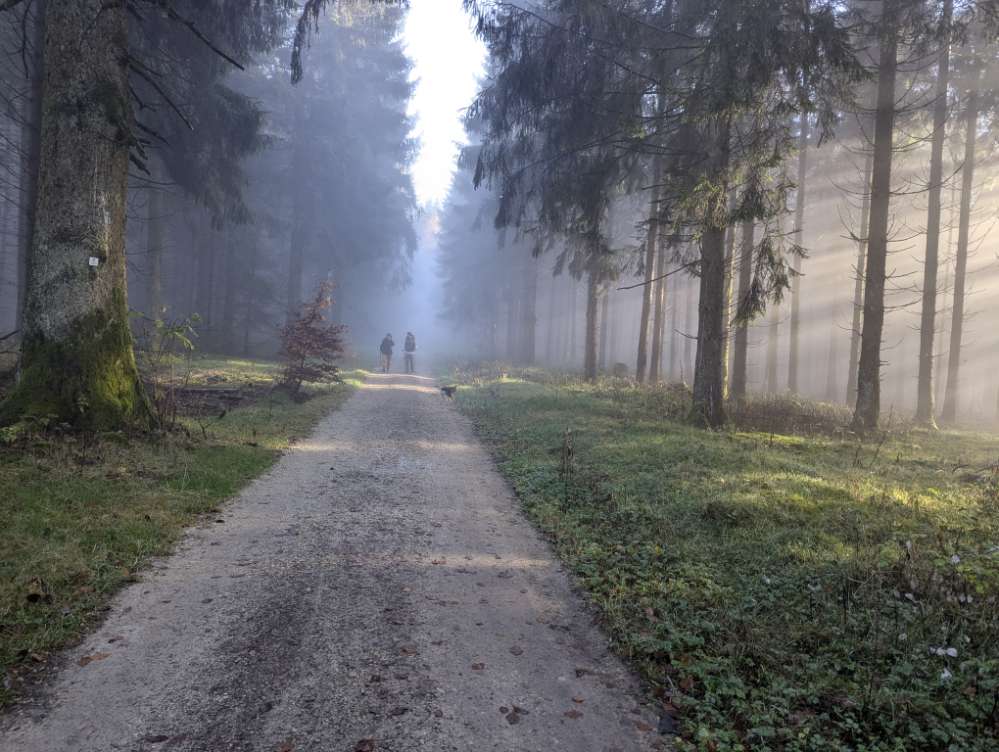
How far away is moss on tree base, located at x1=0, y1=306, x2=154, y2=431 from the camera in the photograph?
6777 mm

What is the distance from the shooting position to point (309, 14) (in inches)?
384

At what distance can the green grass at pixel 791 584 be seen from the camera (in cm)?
300

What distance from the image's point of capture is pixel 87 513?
509 cm

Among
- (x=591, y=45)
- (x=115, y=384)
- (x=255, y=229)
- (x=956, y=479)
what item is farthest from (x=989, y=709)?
(x=255, y=229)

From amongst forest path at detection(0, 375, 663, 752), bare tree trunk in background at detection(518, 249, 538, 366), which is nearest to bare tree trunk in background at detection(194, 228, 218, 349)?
bare tree trunk in background at detection(518, 249, 538, 366)

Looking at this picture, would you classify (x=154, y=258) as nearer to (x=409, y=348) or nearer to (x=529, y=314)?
(x=409, y=348)

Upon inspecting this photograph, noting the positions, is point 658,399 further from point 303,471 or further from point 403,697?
point 403,697

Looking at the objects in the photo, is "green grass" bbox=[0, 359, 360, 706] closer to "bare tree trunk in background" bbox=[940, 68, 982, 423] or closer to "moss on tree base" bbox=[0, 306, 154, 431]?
"moss on tree base" bbox=[0, 306, 154, 431]

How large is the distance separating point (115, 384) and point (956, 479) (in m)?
11.3

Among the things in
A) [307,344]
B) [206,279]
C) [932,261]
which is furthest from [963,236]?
[206,279]

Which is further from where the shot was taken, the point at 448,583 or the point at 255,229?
the point at 255,229

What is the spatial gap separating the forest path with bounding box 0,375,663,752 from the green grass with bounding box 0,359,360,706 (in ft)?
0.70

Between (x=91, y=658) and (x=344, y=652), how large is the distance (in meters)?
1.43

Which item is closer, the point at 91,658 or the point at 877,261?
the point at 91,658
